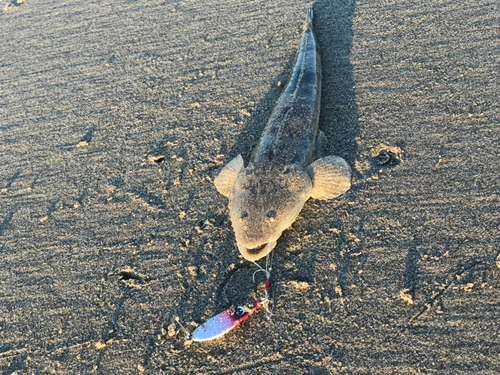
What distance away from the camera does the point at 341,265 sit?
3088 mm

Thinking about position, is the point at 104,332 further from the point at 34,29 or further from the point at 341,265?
the point at 34,29

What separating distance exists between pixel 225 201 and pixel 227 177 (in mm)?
232

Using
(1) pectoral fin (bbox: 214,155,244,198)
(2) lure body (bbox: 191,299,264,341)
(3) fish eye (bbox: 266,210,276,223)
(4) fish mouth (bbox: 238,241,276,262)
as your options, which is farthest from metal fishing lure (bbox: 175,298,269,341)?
(1) pectoral fin (bbox: 214,155,244,198)

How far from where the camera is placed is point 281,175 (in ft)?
11.1

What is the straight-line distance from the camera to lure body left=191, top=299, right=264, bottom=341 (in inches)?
111

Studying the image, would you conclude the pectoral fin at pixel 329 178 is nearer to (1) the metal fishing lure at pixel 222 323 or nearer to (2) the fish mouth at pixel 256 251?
(2) the fish mouth at pixel 256 251

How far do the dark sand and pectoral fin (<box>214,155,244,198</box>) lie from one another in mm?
155

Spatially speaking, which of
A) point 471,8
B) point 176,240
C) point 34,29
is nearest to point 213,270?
point 176,240

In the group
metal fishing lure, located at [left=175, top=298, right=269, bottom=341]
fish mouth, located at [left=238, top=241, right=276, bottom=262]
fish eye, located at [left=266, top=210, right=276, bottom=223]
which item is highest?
fish eye, located at [left=266, top=210, right=276, bottom=223]

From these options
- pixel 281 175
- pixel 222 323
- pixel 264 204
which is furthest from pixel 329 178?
pixel 222 323

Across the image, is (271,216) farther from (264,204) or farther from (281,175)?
(281,175)

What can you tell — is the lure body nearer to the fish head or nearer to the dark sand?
the dark sand

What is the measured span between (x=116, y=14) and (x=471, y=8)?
5.02 meters

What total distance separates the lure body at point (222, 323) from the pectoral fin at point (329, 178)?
46.1 inches
